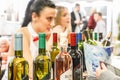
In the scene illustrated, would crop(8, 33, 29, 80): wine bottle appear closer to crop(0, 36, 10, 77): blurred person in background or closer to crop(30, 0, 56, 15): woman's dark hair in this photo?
crop(0, 36, 10, 77): blurred person in background

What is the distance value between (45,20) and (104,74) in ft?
2.29

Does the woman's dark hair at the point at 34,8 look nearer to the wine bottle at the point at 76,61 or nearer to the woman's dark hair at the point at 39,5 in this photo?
the woman's dark hair at the point at 39,5

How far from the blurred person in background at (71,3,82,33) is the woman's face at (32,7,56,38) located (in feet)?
0.52

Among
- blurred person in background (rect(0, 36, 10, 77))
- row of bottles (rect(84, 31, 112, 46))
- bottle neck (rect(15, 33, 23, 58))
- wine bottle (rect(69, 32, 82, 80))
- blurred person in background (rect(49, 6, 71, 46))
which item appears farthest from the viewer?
blurred person in background (rect(49, 6, 71, 46))

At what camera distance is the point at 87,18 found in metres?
1.91

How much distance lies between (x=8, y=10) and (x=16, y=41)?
21.2 inches

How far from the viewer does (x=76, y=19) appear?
189cm

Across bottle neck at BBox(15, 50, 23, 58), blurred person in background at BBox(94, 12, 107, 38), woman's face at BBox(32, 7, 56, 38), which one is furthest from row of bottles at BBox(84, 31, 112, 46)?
bottle neck at BBox(15, 50, 23, 58)

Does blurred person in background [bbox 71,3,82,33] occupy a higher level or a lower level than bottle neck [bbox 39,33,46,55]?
higher

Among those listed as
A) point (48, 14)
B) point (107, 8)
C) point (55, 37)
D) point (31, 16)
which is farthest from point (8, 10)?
point (107, 8)

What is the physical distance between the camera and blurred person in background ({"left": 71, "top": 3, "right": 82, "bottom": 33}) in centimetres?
188

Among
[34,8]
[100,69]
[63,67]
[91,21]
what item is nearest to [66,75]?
[63,67]

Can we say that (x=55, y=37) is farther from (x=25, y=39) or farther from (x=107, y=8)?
(x=107, y=8)

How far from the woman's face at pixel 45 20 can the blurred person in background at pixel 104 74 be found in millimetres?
638
